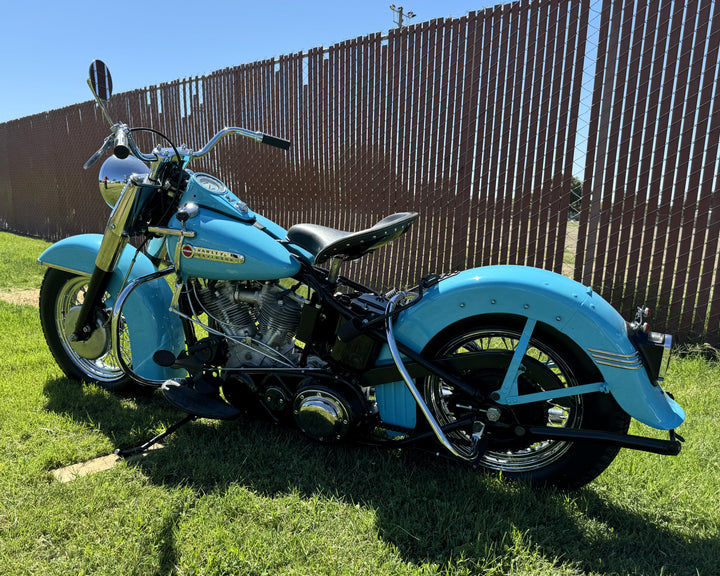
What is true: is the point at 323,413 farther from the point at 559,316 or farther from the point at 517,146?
the point at 517,146

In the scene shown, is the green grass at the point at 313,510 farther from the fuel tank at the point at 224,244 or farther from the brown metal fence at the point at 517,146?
the brown metal fence at the point at 517,146

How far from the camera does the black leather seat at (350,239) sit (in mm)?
2043

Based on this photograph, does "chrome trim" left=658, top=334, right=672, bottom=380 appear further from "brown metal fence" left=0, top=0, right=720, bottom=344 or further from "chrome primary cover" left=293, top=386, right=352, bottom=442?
"brown metal fence" left=0, top=0, right=720, bottom=344

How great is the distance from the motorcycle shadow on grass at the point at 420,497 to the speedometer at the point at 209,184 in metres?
1.22

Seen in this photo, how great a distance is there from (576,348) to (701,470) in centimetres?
101

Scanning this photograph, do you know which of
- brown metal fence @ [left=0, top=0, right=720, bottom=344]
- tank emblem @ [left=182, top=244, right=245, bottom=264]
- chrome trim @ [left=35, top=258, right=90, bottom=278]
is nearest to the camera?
tank emblem @ [left=182, top=244, right=245, bottom=264]

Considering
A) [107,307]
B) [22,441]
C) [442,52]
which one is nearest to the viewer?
[22,441]

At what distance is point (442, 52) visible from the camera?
Result: 4.55m

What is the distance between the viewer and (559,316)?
1.82m

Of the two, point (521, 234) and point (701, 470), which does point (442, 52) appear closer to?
point (521, 234)

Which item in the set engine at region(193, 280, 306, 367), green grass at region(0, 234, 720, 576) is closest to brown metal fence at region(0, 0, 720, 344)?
green grass at region(0, 234, 720, 576)

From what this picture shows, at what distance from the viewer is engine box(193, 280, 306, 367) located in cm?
228

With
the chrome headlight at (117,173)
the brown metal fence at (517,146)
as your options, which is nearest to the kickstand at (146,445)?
the chrome headlight at (117,173)

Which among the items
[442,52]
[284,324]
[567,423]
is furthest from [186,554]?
[442,52]
